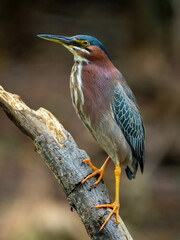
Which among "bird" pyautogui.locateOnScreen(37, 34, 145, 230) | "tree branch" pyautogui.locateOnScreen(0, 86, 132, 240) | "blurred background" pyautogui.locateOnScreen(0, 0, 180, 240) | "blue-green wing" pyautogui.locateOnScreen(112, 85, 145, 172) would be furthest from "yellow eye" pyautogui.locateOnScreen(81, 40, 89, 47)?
"blurred background" pyautogui.locateOnScreen(0, 0, 180, 240)

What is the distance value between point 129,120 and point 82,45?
837 millimetres

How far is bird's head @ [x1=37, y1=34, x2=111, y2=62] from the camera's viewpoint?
142 inches

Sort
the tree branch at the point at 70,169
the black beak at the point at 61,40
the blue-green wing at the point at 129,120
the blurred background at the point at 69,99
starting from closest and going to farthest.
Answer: the tree branch at the point at 70,169 < the black beak at the point at 61,40 < the blue-green wing at the point at 129,120 < the blurred background at the point at 69,99

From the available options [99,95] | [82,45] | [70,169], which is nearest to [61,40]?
[82,45]

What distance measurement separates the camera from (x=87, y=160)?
3.42 meters

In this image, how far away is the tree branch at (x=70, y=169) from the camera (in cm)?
315

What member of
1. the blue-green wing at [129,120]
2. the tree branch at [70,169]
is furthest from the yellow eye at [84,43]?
the tree branch at [70,169]

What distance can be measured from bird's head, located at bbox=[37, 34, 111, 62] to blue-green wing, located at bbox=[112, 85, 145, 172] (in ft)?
1.24

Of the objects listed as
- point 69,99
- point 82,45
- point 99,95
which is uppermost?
point 82,45

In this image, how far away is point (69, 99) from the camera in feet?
26.9

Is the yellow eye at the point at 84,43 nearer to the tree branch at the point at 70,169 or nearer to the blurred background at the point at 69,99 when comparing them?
the tree branch at the point at 70,169

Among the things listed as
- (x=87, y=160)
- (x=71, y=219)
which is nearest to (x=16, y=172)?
(x=71, y=219)

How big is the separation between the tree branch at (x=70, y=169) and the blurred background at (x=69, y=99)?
8.90 feet

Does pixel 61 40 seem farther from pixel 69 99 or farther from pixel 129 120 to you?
pixel 69 99
